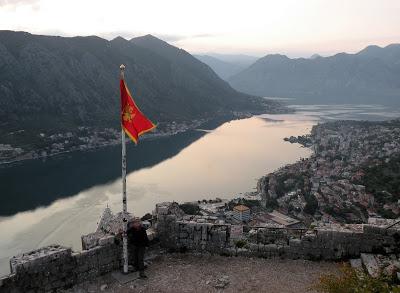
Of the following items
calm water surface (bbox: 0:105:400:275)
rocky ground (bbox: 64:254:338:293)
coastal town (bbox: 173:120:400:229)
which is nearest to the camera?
rocky ground (bbox: 64:254:338:293)

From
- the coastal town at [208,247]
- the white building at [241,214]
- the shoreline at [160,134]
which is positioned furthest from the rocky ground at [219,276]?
the shoreline at [160,134]

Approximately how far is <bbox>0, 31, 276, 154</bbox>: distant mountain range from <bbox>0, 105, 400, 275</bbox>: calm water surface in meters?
21.9

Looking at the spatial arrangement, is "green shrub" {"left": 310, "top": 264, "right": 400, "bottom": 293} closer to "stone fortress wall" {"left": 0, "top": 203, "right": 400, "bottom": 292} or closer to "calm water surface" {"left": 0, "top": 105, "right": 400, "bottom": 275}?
"stone fortress wall" {"left": 0, "top": 203, "right": 400, "bottom": 292}

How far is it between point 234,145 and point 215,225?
10323 cm

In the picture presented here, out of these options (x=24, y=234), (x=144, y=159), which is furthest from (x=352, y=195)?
(x=144, y=159)

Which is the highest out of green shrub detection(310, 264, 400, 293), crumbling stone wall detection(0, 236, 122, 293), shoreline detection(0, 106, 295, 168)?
green shrub detection(310, 264, 400, 293)

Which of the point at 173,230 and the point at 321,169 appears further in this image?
the point at 321,169

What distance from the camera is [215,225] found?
10.8 m

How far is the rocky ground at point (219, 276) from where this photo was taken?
29.6 ft

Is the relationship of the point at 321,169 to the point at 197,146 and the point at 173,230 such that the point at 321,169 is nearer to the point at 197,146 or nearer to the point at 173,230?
the point at 197,146

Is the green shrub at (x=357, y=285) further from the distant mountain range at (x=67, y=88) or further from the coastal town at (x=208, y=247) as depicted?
the distant mountain range at (x=67, y=88)

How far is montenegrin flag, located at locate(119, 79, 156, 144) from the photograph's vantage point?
9.64 m

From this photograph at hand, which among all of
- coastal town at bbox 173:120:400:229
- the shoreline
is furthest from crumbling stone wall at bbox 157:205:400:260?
the shoreline

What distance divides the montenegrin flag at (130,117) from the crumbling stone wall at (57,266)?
243 cm
